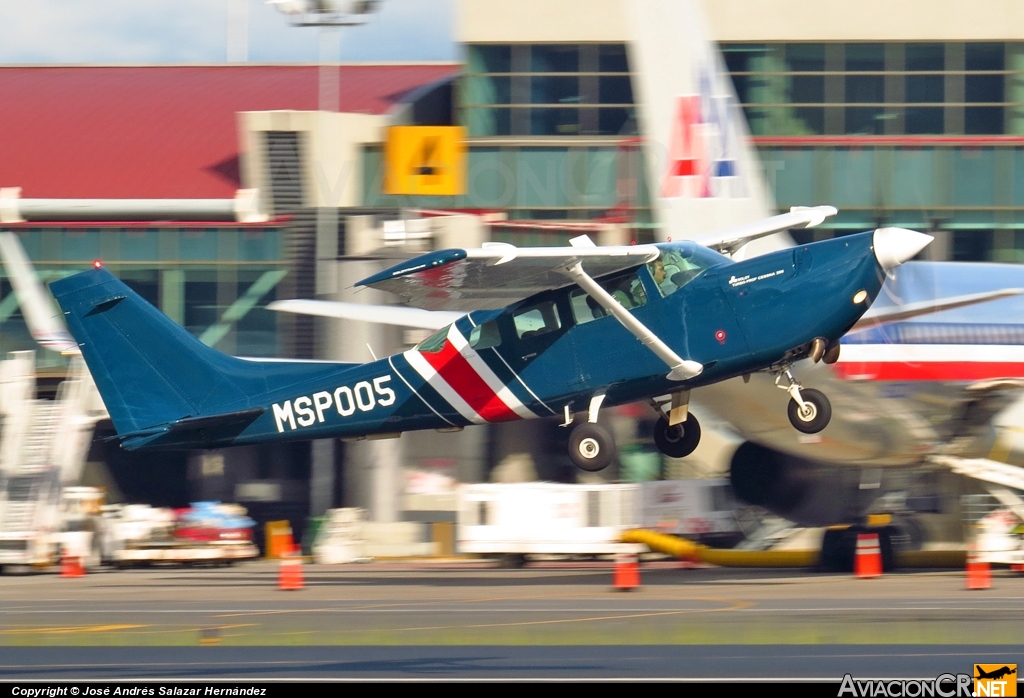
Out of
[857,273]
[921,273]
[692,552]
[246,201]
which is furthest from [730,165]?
[246,201]

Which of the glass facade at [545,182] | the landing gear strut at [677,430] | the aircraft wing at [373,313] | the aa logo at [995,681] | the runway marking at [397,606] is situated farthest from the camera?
the glass facade at [545,182]

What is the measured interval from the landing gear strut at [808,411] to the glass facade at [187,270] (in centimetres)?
1467

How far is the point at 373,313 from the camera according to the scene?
20188 millimetres

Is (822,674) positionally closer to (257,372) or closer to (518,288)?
(518,288)

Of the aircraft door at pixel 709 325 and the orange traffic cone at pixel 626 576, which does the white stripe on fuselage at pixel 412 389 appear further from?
the aircraft door at pixel 709 325

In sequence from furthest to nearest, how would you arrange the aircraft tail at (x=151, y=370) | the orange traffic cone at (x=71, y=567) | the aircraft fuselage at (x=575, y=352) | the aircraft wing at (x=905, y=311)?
the orange traffic cone at (x=71, y=567)
the aircraft wing at (x=905, y=311)
the aircraft tail at (x=151, y=370)
the aircraft fuselage at (x=575, y=352)

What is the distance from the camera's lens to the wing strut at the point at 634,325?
13.7 m

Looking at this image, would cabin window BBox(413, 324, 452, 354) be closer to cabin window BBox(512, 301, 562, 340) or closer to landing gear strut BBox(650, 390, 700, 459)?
cabin window BBox(512, 301, 562, 340)

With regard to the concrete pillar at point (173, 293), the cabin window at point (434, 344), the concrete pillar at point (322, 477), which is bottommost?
the concrete pillar at point (322, 477)

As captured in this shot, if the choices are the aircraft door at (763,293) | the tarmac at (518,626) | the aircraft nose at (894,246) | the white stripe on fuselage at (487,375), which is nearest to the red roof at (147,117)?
the tarmac at (518,626)

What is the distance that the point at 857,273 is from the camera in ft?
42.9

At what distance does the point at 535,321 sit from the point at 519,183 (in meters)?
12.9

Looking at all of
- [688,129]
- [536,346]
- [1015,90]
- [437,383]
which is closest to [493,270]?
[536,346]

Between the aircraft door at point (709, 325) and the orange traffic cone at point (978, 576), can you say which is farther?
the orange traffic cone at point (978, 576)
